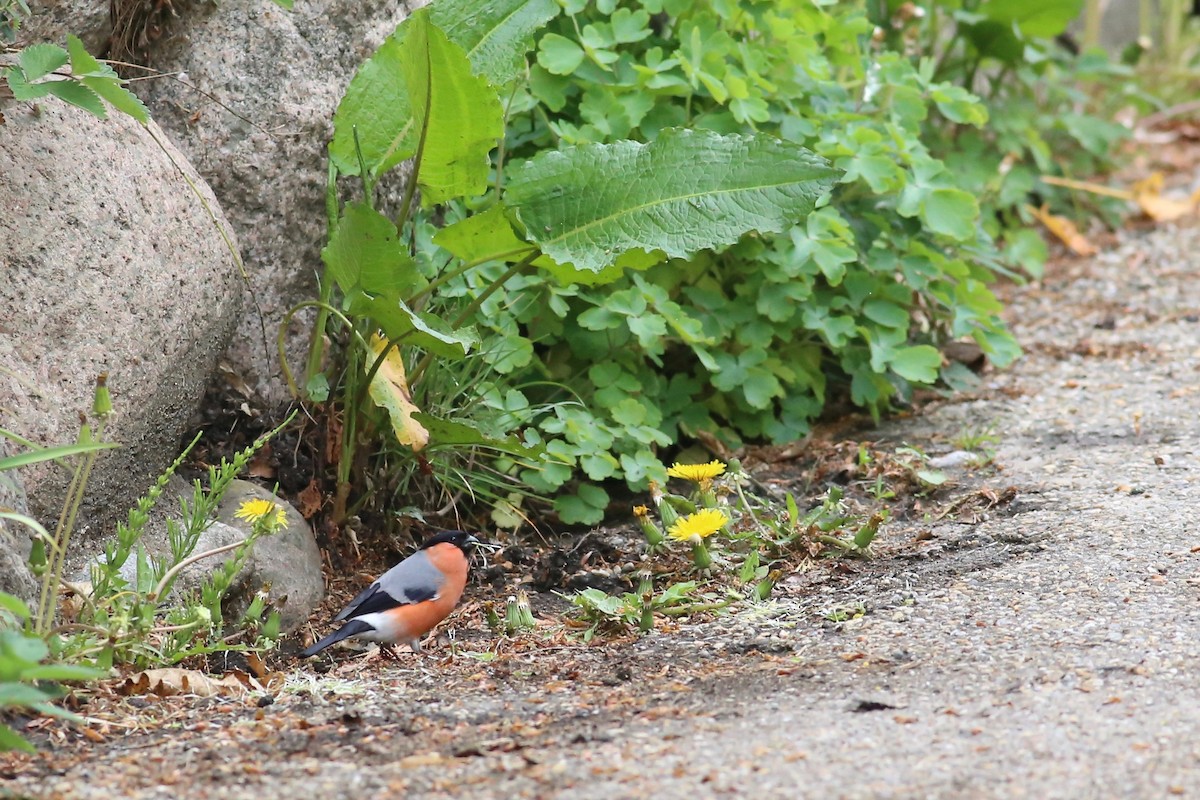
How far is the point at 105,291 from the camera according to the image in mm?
2717

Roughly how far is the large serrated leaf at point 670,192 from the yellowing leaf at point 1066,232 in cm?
319

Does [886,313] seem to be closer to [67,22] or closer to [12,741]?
[67,22]

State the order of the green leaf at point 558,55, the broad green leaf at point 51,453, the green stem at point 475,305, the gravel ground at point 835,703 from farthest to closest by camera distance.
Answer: the green leaf at point 558,55
the green stem at point 475,305
the broad green leaf at point 51,453
the gravel ground at point 835,703

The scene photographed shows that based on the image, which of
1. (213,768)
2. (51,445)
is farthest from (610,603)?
(51,445)

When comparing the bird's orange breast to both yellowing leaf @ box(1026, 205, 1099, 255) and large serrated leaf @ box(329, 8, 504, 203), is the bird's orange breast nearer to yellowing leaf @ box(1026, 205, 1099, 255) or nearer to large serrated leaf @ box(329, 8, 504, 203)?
large serrated leaf @ box(329, 8, 504, 203)

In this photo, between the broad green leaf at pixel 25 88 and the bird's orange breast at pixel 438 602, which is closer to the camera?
the broad green leaf at pixel 25 88

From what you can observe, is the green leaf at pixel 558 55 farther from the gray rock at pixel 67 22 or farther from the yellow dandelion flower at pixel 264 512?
the yellow dandelion flower at pixel 264 512

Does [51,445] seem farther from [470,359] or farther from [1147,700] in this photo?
[1147,700]

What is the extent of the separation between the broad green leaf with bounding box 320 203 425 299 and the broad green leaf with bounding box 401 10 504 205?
10.7 inches

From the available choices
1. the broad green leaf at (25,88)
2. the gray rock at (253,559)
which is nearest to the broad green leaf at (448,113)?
the broad green leaf at (25,88)

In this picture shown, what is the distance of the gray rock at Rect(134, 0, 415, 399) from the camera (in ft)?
10.3

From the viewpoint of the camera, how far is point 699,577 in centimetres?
297

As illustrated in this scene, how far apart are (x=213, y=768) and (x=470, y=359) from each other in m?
1.51

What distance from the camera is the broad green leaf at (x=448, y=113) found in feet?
9.02
